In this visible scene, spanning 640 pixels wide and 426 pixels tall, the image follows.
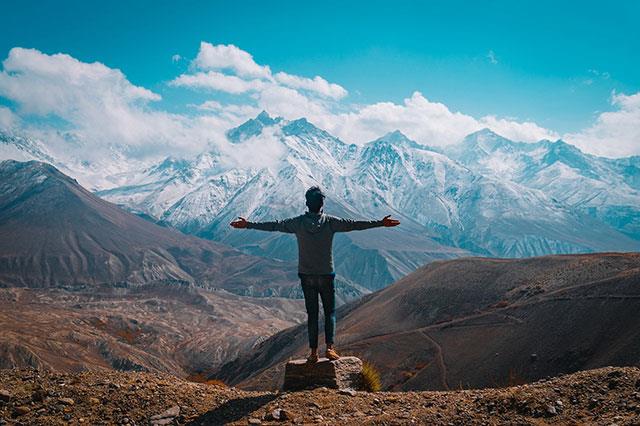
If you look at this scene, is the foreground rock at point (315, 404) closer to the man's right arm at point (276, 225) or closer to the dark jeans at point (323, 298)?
the dark jeans at point (323, 298)

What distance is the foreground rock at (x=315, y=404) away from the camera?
871cm

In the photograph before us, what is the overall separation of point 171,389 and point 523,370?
33879 millimetres

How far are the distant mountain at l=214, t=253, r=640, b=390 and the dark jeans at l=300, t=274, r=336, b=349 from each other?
19136 millimetres

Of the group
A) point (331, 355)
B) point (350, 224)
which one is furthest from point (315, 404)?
point (350, 224)

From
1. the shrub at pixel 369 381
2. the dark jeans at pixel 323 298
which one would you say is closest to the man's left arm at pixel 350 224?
the dark jeans at pixel 323 298

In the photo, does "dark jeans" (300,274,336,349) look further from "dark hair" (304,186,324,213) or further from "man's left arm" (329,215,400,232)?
"dark hair" (304,186,324,213)

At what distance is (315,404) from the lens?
9.73 metres

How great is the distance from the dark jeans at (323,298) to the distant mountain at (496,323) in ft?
62.8

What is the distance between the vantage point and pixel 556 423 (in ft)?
27.0

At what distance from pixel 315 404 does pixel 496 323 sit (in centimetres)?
4531

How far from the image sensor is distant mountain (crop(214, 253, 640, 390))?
1508 inches

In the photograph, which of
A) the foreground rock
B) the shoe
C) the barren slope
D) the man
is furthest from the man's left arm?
the barren slope

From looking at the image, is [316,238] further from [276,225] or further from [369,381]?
[369,381]

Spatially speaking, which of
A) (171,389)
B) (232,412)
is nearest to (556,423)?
(232,412)
